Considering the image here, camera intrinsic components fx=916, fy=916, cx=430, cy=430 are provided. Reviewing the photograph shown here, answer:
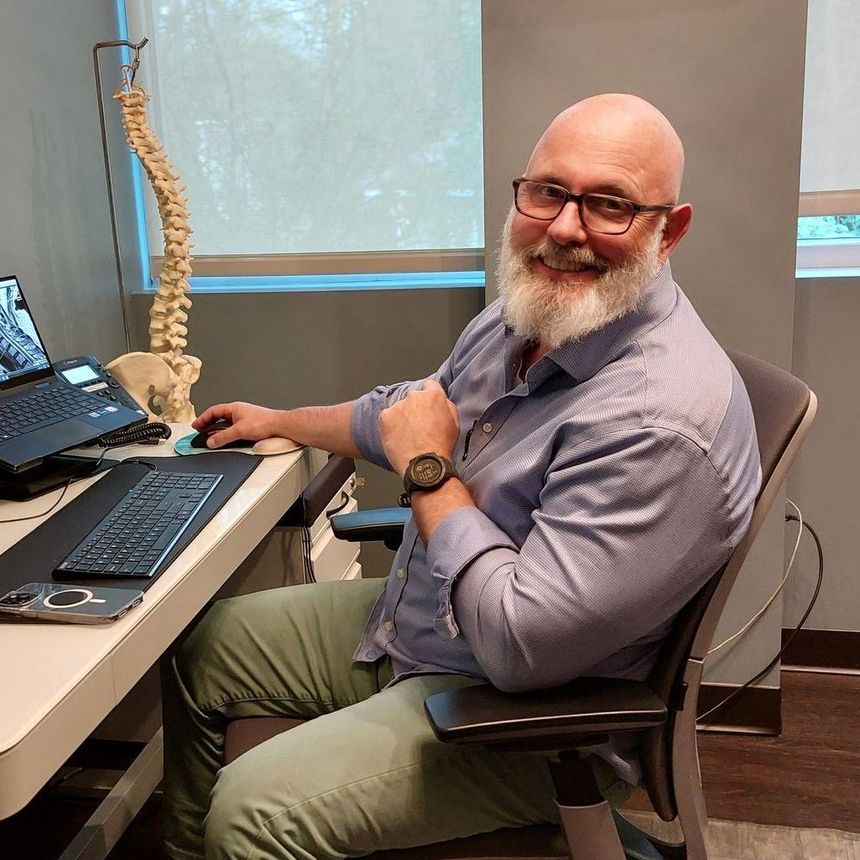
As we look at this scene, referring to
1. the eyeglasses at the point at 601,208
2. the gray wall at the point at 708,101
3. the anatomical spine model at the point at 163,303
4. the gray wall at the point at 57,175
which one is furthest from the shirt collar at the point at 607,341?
the gray wall at the point at 57,175

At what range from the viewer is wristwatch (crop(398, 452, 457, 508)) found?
1192 millimetres

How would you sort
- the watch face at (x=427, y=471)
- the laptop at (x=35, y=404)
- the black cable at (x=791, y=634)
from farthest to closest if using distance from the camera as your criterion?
the black cable at (x=791, y=634)
the laptop at (x=35, y=404)
the watch face at (x=427, y=471)

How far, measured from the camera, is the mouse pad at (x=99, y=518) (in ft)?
3.88

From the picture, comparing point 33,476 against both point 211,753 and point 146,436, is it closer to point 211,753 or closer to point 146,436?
point 146,436

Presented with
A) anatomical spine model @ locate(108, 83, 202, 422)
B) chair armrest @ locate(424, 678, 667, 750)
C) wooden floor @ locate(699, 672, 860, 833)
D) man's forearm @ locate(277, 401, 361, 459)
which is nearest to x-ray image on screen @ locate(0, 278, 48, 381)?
anatomical spine model @ locate(108, 83, 202, 422)

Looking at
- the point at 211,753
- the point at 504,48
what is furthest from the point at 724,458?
the point at 504,48

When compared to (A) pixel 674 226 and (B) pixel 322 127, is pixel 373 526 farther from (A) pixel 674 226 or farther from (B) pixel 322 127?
(B) pixel 322 127

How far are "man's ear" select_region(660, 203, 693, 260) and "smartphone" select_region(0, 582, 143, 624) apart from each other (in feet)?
2.78

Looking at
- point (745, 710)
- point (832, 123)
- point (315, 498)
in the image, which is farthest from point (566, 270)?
point (745, 710)

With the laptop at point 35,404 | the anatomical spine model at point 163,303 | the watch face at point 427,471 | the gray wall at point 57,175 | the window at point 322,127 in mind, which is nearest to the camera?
the watch face at point 427,471

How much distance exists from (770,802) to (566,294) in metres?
1.30

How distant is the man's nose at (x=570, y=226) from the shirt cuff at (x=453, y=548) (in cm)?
41

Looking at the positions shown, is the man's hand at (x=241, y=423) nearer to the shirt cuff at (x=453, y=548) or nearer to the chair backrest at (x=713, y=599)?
the shirt cuff at (x=453, y=548)

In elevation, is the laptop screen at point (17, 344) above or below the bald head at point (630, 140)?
below
